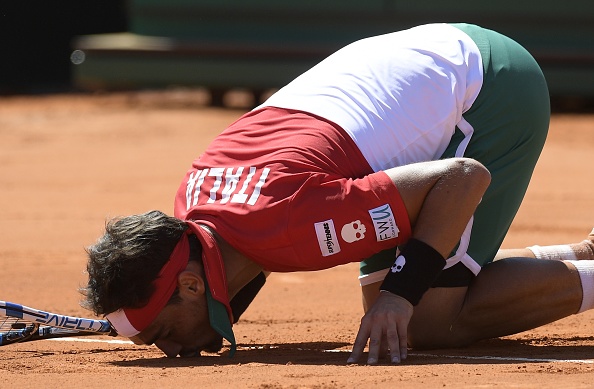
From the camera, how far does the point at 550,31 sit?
13.0 metres

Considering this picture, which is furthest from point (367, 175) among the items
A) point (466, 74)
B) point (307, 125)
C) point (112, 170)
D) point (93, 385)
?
point (112, 170)

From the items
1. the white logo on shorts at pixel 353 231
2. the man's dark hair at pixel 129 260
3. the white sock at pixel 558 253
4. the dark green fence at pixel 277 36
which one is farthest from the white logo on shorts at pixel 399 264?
the dark green fence at pixel 277 36

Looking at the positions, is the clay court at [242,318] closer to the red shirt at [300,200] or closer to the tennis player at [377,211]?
the tennis player at [377,211]

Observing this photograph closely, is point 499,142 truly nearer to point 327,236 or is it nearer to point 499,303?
point 499,303

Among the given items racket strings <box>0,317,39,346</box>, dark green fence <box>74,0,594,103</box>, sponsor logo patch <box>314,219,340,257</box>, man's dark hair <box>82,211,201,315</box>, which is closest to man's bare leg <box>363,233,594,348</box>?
sponsor logo patch <box>314,219,340,257</box>

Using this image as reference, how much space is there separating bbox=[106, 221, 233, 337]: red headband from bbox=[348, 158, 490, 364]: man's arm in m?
0.56

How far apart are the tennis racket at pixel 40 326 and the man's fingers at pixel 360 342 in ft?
3.49

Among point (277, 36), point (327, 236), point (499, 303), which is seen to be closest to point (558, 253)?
point (499, 303)

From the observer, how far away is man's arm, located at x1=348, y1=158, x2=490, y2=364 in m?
3.74

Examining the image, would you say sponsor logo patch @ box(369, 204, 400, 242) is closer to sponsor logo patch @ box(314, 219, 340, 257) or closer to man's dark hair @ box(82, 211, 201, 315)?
sponsor logo patch @ box(314, 219, 340, 257)

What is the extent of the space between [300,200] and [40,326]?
1487 mm

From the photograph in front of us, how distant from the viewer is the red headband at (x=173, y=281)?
12.7 ft

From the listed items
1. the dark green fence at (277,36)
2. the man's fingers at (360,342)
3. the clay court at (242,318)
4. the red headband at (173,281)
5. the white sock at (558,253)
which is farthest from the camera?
the dark green fence at (277,36)

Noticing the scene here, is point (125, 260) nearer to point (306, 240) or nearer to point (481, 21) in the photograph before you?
point (306, 240)
